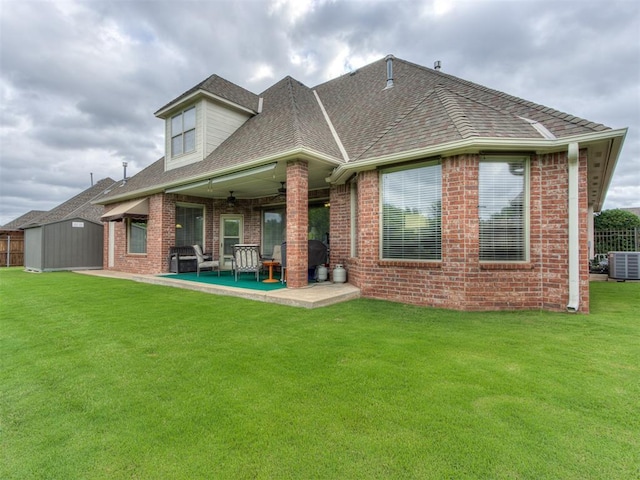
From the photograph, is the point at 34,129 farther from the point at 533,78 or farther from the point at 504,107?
the point at 533,78

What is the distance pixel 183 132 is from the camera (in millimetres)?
10719

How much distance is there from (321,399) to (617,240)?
18.0 meters

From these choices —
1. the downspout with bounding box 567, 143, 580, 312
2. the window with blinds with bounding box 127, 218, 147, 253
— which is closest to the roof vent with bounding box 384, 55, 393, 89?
the downspout with bounding box 567, 143, 580, 312

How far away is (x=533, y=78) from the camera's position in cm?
1372

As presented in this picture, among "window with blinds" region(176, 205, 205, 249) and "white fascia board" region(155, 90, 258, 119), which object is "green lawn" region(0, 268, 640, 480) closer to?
"window with blinds" region(176, 205, 205, 249)

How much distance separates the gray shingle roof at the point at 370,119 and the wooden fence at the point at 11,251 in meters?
15.2

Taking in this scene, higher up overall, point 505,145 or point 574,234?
point 505,145

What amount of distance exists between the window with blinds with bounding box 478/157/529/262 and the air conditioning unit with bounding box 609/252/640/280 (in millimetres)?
7428

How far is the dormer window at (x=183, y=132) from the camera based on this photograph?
34.3 ft

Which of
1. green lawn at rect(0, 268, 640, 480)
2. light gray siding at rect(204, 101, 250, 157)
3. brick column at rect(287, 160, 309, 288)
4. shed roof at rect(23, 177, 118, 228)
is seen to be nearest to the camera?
green lawn at rect(0, 268, 640, 480)

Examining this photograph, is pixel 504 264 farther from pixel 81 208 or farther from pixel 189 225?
pixel 81 208

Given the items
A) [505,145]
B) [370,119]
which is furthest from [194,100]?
[505,145]

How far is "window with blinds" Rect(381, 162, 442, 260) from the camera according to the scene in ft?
19.2

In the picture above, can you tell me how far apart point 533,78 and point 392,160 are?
13139 mm
